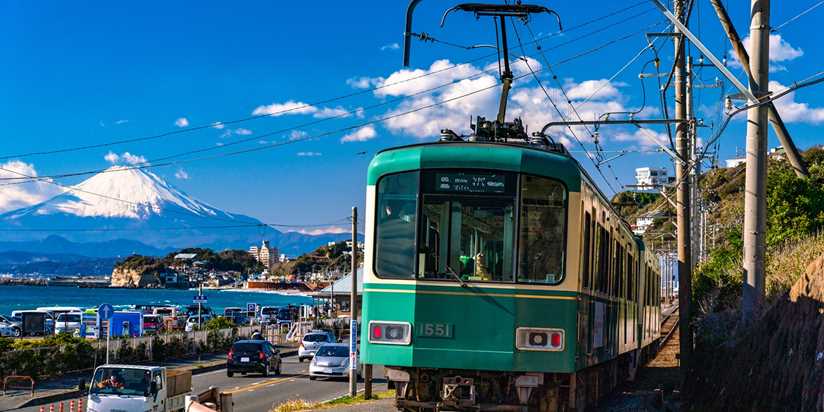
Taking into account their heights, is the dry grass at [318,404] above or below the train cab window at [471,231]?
below

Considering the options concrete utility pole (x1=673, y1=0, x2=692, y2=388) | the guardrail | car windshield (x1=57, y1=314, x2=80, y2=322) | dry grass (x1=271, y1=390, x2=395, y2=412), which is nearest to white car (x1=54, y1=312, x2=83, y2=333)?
car windshield (x1=57, y1=314, x2=80, y2=322)

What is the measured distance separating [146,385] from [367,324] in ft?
25.3

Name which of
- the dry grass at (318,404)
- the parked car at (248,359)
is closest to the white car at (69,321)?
the parked car at (248,359)

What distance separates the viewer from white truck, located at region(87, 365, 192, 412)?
1814cm

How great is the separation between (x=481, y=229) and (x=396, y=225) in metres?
0.97

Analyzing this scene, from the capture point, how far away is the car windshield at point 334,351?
33.4 meters

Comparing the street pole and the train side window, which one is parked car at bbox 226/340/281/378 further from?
the train side window

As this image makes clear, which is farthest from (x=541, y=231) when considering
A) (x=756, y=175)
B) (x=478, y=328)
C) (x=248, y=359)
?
(x=248, y=359)

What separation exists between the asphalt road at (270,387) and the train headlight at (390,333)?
1162 centimetres

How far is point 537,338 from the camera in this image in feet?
38.9

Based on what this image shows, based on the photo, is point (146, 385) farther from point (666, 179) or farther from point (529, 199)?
point (666, 179)

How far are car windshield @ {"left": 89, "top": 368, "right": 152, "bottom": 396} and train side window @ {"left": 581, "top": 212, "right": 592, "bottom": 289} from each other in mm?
8951

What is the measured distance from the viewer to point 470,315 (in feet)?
39.1

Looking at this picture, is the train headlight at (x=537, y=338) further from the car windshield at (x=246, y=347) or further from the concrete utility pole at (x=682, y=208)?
the car windshield at (x=246, y=347)
